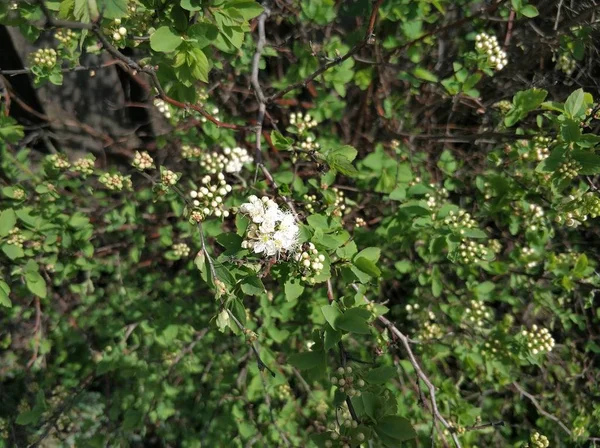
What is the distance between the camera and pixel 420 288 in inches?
126

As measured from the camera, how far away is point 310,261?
5.04ft

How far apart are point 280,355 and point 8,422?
187 cm

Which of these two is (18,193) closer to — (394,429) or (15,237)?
(15,237)

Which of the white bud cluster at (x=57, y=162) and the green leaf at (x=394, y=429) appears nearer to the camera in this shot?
the green leaf at (x=394, y=429)

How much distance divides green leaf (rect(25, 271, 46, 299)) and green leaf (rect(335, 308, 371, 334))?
1774mm

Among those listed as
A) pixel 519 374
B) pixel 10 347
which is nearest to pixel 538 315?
pixel 519 374

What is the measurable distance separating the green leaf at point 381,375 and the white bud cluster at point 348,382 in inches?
1.3

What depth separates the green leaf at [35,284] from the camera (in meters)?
2.44

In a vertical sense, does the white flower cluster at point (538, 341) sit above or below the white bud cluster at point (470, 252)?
below

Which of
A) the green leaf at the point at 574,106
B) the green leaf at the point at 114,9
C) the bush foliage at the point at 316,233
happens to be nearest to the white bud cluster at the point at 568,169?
the bush foliage at the point at 316,233

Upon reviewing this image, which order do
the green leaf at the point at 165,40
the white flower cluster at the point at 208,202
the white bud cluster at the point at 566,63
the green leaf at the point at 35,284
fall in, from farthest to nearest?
1. the white bud cluster at the point at 566,63
2. the green leaf at the point at 35,284
3. the white flower cluster at the point at 208,202
4. the green leaf at the point at 165,40

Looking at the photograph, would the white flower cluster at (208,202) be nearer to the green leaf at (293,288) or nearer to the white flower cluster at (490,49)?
the green leaf at (293,288)

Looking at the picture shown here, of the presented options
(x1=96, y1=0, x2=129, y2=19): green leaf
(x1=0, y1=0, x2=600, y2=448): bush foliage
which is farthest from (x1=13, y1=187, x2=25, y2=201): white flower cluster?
(x1=96, y1=0, x2=129, y2=19): green leaf

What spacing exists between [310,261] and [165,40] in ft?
2.76
